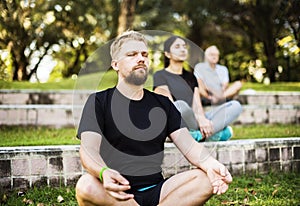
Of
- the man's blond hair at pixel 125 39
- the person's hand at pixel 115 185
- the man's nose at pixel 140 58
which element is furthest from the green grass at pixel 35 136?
the person's hand at pixel 115 185

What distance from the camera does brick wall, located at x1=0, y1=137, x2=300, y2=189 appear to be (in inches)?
142

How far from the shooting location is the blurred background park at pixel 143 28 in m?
15.5

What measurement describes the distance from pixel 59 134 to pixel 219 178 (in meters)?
3.24

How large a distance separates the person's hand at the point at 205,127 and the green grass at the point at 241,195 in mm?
592

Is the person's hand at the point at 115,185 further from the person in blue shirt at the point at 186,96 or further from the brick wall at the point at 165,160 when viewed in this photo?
the person in blue shirt at the point at 186,96

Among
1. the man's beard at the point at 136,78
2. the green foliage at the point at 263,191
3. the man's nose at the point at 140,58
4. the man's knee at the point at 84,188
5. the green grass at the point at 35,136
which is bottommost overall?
the green foliage at the point at 263,191

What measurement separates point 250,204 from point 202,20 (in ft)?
56.5

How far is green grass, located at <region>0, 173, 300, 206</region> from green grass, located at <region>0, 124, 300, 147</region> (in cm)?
85

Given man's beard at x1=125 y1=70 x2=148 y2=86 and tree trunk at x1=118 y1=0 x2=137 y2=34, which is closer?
man's beard at x1=125 y1=70 x2=148 y2=86

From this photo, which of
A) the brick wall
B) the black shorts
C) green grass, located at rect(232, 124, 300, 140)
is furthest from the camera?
green grass, located at rect(232, 124, 300, 140)

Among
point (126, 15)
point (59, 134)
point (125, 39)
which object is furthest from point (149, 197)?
point (126, 15)

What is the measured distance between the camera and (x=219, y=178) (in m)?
2.39

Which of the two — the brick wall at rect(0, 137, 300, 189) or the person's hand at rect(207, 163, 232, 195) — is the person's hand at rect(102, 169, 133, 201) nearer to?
the person's hand at rect(207, 163, 232, 195)

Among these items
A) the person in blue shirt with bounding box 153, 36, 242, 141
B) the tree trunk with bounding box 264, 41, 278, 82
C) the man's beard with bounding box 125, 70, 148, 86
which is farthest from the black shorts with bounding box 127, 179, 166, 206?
the tree trunk with bounding box 264, 41, 278, 82
